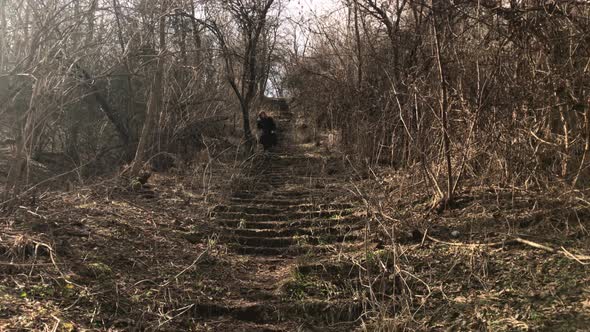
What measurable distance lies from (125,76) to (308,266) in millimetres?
6963

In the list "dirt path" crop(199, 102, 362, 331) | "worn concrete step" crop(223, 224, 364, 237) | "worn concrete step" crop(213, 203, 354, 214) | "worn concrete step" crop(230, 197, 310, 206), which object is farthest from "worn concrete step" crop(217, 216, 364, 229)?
"worn concrete step" crop(230, 197, 310, 206)

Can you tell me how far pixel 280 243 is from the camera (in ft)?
22.0

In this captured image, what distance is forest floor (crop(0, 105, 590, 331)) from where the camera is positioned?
4121mm

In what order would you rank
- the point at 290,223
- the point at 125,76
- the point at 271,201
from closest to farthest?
the point at 290,223 < the point at 271,201 < the point at 125,76

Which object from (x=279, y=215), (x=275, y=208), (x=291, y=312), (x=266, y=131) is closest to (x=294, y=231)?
(x=279, y=215)

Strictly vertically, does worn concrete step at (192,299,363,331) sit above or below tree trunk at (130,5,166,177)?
below

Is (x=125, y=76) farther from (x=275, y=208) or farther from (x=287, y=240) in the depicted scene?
(x=287, y=240)

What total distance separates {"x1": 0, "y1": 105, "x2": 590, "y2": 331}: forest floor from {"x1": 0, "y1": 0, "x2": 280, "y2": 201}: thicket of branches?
1.33 m

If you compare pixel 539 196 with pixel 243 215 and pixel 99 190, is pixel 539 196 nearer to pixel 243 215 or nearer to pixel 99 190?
pixel 243 215

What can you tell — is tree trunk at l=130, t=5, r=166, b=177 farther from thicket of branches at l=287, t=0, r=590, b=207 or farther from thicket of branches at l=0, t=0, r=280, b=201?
thicket of branches at l=287, t=0, r=590, b=207

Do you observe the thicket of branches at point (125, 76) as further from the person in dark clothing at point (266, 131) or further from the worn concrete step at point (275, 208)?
the worn concrete step at point (275, 208)

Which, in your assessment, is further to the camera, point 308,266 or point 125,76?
point 125,76

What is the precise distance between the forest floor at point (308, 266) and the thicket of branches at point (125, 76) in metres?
1.33

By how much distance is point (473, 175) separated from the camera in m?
6.36
